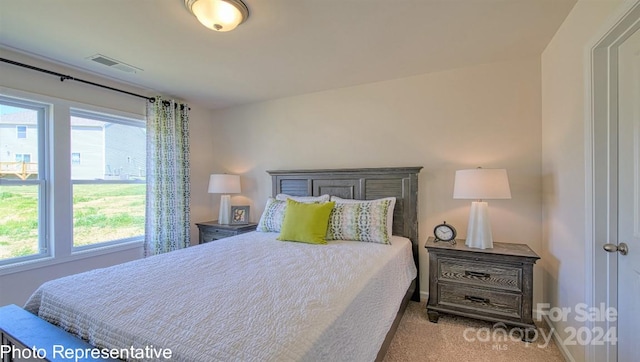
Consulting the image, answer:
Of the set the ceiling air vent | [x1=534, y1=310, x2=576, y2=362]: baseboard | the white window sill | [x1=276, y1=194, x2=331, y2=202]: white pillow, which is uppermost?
the ceiling air vent

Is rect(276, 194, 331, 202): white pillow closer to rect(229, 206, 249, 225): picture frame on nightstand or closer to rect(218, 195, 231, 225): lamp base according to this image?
rect(229, 206, 249, 225): picture frame on nightstand

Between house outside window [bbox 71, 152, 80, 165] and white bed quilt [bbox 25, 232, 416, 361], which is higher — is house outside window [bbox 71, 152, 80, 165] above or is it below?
above

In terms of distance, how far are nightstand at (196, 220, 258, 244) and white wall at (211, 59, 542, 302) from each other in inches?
30.3

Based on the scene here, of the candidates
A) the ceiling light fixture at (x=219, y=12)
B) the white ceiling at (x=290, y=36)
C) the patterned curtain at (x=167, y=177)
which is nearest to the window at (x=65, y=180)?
the patterned curtain at (x=167, y=177)

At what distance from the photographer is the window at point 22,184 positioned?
7.65 ft

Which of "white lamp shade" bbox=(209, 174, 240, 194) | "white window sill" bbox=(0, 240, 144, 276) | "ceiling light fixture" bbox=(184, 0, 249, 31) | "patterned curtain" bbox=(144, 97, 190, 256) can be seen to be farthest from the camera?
"white lamp shade" bbox=(209, 174, 240, 194)

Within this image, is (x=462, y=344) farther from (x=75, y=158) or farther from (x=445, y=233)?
(x=75, y=158)

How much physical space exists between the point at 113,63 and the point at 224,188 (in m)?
1.74

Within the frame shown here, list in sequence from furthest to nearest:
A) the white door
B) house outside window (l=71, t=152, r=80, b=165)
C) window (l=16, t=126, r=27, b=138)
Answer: house outside window (l=71, t=152, r=80, b=165), window (l=16, t=126, r=27, b=138), the white door

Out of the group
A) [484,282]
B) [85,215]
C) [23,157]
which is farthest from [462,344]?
[23,157]

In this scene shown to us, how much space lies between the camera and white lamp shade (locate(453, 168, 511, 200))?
220cm

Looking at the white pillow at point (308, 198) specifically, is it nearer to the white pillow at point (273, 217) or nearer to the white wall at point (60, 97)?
the white pillow at point (273, 217)

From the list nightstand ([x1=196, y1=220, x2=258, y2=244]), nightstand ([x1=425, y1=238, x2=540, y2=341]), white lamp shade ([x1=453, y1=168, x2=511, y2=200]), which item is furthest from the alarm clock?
nightstand ([x1=196, y1=220, x2=258, y2=244])

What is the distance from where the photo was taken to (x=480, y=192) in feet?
7.28
